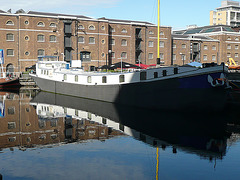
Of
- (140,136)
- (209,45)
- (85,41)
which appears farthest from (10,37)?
(209,45)

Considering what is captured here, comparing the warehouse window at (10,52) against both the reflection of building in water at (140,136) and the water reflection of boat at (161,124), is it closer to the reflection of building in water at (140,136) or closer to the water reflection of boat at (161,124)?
the water reflection of boat at (161,124)

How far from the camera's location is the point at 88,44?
2675 inches

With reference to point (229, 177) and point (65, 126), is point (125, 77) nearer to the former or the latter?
point (65, 126)

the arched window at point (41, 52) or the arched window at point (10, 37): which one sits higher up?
the arched window at point (10, 37)

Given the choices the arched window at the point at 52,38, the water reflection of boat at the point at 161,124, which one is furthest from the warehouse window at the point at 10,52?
the water reflection of boat at the point at 161,124

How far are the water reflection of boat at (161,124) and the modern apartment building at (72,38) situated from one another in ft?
103

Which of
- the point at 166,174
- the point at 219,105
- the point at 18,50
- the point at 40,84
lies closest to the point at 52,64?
the point at 40,84

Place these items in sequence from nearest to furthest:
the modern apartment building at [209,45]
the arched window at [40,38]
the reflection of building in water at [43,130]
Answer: the reflection of building in water at [43,130]
the arched window at [40,38]
the modern apartment building at [209,45]

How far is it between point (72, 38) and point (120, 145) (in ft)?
174

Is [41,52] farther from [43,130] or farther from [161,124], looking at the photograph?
[161,124]

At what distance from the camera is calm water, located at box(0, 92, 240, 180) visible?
1163cm

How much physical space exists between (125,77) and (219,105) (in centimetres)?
879

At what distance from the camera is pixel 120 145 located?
15.6m

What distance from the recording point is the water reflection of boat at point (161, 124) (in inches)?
622
